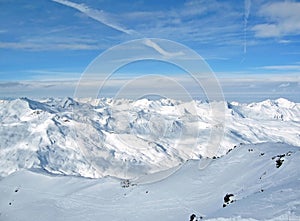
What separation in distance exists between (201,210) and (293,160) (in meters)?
10.8

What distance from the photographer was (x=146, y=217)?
36.8 meters

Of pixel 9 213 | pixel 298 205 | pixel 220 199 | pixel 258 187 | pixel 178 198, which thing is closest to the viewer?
pixel 298 205

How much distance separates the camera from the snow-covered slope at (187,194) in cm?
2587

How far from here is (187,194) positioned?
40.4m

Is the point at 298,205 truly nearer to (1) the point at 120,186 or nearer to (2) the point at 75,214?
(2) the point at 75,214

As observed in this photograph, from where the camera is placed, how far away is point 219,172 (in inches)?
1754

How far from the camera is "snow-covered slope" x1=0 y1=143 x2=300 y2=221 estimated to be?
25873 millimetres

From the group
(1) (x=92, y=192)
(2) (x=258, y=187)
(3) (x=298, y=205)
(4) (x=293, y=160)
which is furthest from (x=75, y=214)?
(3) (x=298, y=205)

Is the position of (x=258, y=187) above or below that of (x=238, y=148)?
below

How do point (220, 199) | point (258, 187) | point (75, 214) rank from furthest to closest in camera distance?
point (75, 214), point (220, 199), point (258, 187)

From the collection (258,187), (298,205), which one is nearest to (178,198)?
(258,187)

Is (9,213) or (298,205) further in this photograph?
(9,213)

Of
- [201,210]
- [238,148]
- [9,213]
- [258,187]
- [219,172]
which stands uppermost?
[238,148]

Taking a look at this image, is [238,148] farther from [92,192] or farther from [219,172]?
[92,192]
